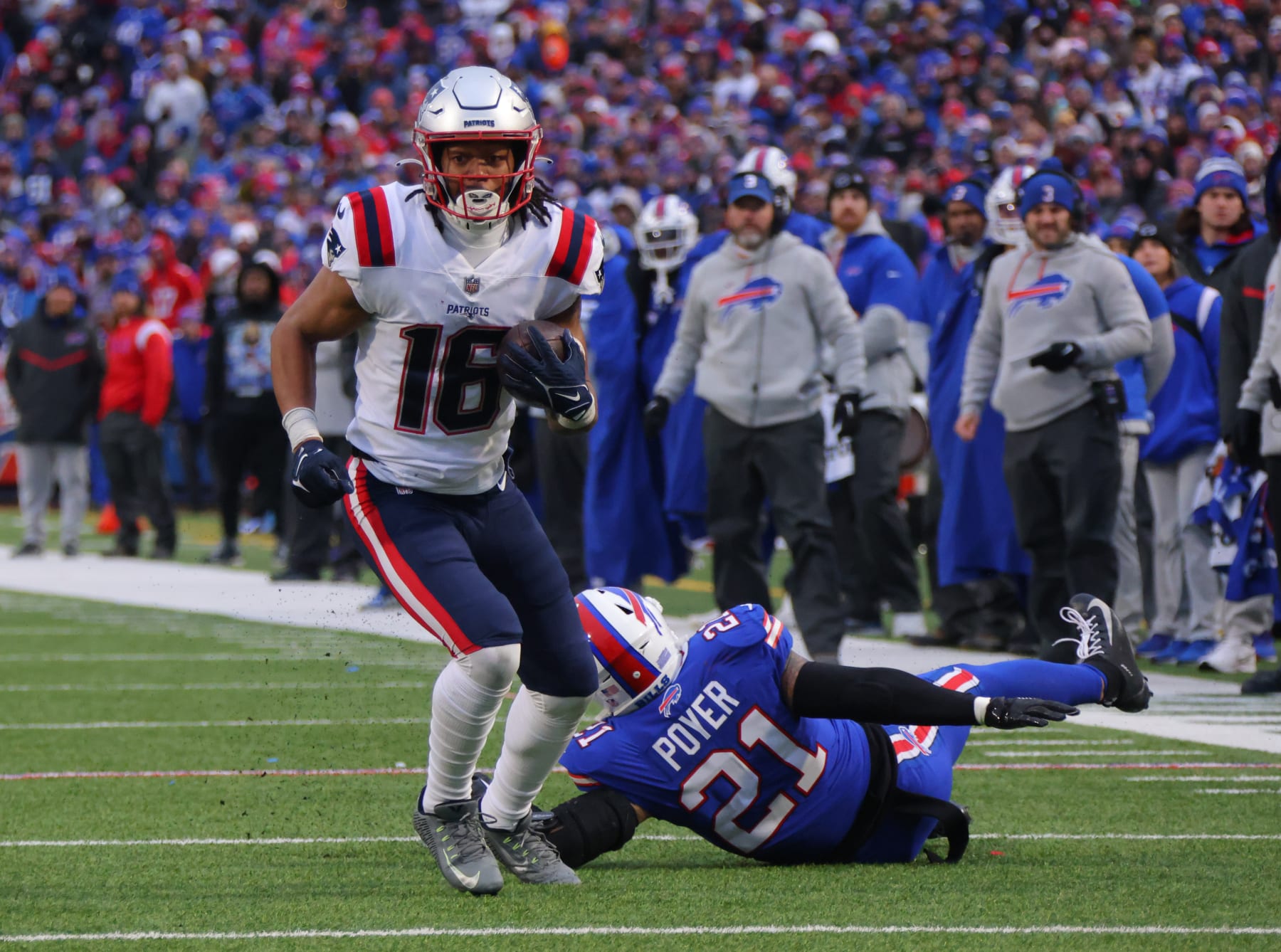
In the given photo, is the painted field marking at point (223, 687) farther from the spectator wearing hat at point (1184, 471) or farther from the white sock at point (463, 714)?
the white sock at point (463, 714)

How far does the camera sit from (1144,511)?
9367 millimetres

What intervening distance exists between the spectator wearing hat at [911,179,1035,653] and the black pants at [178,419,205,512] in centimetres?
916

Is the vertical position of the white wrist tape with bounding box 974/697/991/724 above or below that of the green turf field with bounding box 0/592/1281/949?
above

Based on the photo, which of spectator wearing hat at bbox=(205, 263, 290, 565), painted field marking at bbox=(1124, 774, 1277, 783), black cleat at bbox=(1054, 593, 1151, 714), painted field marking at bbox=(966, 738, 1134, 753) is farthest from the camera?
spectator wearing hat at bbox=(205, 263, 290, 565)

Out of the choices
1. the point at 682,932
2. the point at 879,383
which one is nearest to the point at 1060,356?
the point at 879,383

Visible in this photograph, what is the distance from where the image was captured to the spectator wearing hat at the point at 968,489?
8.48 metres

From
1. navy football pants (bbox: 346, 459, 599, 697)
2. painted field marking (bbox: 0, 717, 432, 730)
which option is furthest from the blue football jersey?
painted field marking (bbox: 0, 717, 432, 730)

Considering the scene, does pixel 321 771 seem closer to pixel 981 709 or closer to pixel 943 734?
pixel 943 734

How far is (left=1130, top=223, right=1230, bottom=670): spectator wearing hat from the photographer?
8.34m

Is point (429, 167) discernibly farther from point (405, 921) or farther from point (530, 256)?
point (405, 921)

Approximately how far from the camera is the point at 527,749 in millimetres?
4246

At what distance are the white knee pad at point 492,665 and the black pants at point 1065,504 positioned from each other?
353 cm

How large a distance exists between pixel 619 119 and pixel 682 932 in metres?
16.6

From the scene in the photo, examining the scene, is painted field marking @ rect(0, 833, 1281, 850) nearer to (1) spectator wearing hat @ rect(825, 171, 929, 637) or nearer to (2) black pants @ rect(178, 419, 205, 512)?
(1) spectator wearing hat @ rect(825, 171, 929, 637)
